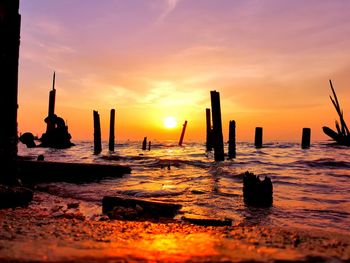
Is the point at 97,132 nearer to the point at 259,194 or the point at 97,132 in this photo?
the point at 97,132

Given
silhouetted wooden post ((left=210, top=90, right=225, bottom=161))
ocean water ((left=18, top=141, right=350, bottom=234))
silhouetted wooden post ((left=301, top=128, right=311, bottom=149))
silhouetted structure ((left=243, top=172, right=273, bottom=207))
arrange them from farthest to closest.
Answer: silhouetted wooden post ((left=301, top=128, right=311, bottom=149)) < silhouetted wooden post ((left=210, top=90, right=225, bottom=161)) < silhouetted structure ((left=243, top=172, right=273, bottom=207)) < ocean water ((left=18, top=141, right=350, bottom=234))

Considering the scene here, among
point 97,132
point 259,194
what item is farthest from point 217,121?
point 97,132

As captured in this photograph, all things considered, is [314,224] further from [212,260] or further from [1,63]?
[1,63]

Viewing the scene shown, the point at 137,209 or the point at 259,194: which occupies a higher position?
the point at 259,194

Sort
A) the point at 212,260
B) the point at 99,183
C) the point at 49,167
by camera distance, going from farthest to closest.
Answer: the point at 49,167
the point at 99,183
the point at 212,260

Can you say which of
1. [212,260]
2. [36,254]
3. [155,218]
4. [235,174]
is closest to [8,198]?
[155,218]

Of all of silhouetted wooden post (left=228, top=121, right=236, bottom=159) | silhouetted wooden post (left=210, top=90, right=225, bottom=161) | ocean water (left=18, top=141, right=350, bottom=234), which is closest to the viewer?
ocean water (left=18, top=141, right=350, bottom=234)

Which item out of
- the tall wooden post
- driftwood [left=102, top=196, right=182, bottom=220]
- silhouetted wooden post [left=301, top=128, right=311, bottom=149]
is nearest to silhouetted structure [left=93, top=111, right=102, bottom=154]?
the tall wooden post

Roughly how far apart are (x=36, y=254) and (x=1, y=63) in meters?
5.17

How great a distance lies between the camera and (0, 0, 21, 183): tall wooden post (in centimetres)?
625

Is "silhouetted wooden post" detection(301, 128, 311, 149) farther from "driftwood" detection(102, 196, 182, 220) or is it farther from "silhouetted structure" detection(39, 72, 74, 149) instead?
"driftwood" detection(102, 196, 182, 220)

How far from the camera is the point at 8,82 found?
6.34m

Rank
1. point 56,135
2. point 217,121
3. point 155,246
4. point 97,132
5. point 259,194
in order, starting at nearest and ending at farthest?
point 155,246 < point 259,194 < point 217,121 < point 97,132 < point 56,135

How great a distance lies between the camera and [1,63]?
6.25 metres
